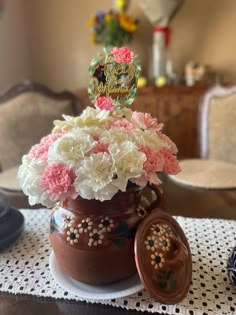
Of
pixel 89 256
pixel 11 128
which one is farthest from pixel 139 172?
pixel 11 128

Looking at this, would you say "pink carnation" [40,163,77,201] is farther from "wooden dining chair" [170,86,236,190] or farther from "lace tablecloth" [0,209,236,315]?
"wooden dining chair" [170,86,236,190]

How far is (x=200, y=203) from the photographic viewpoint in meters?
1.18

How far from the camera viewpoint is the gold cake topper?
2.40 feet

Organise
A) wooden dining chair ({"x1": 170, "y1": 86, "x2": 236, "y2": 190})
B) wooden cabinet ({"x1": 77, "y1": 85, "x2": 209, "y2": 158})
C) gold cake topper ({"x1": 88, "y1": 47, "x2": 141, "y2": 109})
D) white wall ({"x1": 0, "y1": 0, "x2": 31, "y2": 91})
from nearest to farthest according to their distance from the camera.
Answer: gold cake topper ({"x1": 88, "y1": 47, "x2": 141, "y2": 109}), wooden dining chair ({"x1": 170, "y1": 86, "x2": 236, "y2": 190}), wooden cabinet ({"x1": 77, "y1": 85, "x2": 209, "y2": 158}), white wall ({"x1": 0, "y1": 0, "x2": 31, "y2": 91})

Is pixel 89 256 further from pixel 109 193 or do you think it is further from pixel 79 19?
pixel 79 19

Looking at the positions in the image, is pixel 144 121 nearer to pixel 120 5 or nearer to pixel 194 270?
pixel 194 270

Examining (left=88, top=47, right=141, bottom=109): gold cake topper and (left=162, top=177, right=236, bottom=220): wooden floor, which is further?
(left=162, top=177, right=236, bottom=220): wooden floor

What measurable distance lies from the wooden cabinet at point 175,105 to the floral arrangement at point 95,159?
1923 millimetres

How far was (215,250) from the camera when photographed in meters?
0.90

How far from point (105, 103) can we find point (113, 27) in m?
1.98

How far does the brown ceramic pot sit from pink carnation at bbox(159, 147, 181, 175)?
0.07 metres

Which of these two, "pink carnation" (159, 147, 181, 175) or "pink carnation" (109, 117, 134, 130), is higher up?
"pink carnation" (109, 117, 134, 130)

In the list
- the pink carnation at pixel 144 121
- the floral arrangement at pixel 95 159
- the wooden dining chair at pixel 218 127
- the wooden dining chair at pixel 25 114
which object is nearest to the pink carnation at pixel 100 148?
the floral arrangement at pixel 95 159

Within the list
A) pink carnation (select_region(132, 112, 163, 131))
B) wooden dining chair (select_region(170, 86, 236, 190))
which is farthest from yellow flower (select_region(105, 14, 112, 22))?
pink carnation (select_region(132, 112, 163, 131))
